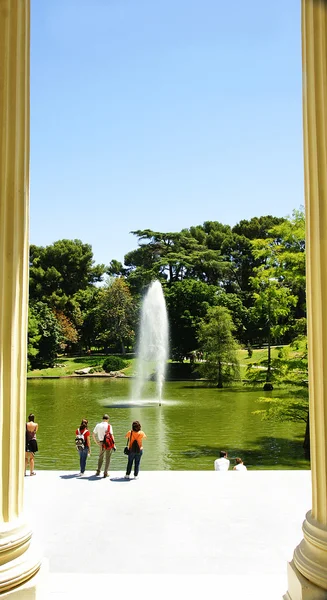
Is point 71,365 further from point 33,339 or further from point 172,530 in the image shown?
point 172,530

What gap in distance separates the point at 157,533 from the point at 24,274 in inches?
274

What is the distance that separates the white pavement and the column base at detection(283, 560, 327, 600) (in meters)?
1.90

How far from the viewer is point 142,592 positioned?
8406mm

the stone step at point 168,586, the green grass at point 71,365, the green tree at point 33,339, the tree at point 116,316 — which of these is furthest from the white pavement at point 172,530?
the tree at point 116,316

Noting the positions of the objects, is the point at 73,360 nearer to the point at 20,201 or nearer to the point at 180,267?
the point at 180,267

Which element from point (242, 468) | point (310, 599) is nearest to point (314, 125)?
point (310, 599)

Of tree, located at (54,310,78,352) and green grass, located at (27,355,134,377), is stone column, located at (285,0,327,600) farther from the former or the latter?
tree, located at (54,310,78,352)

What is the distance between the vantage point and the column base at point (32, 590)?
6.09 meters

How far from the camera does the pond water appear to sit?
28697 millimetres

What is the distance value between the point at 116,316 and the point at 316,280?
285ft

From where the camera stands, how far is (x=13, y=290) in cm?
648

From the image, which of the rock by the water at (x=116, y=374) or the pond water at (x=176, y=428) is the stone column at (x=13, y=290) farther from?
the rock by the water at (x=116, y=374)

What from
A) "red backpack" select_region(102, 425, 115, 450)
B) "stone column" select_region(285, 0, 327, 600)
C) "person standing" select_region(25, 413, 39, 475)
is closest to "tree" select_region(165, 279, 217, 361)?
"person standing" select_region(25, 413, 39, 475)

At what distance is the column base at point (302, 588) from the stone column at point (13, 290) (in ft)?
9.15
